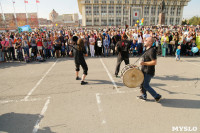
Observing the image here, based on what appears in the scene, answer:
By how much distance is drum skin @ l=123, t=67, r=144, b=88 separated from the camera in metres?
4.01

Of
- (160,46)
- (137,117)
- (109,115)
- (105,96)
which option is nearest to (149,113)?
(137,117)

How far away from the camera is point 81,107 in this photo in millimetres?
4109

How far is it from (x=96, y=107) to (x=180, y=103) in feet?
8.61

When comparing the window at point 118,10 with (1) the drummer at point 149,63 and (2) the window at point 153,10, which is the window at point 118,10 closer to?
(2) the window at point 153,10

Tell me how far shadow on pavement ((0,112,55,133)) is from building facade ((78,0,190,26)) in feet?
326

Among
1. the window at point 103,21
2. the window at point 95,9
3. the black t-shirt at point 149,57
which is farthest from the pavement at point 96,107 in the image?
the window at point 95,9

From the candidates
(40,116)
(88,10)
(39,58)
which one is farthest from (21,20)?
(40,116)

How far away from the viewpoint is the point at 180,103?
4211mm

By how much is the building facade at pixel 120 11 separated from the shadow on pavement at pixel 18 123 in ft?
326

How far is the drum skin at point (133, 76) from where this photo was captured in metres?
4.01

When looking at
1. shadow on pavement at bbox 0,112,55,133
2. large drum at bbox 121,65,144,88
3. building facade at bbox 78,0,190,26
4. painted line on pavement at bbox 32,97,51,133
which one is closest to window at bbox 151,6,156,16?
building facade at bbox 78,0,190,26

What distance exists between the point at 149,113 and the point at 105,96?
158 centimetres

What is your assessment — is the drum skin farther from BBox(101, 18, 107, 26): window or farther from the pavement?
BBox(101, 18, 107, 26): window

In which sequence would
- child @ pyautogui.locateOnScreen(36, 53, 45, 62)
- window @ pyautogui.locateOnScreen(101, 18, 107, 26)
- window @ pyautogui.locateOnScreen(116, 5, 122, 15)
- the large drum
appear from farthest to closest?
window @ pyautogui.locateOnScreen(101, 18, 107, 26) < window @ pyautogui.locateOnScreen(116, 5, 122, 15) < child @ pyautogui.locateOnScreen(36, 53, 45, 62) < the large drum
